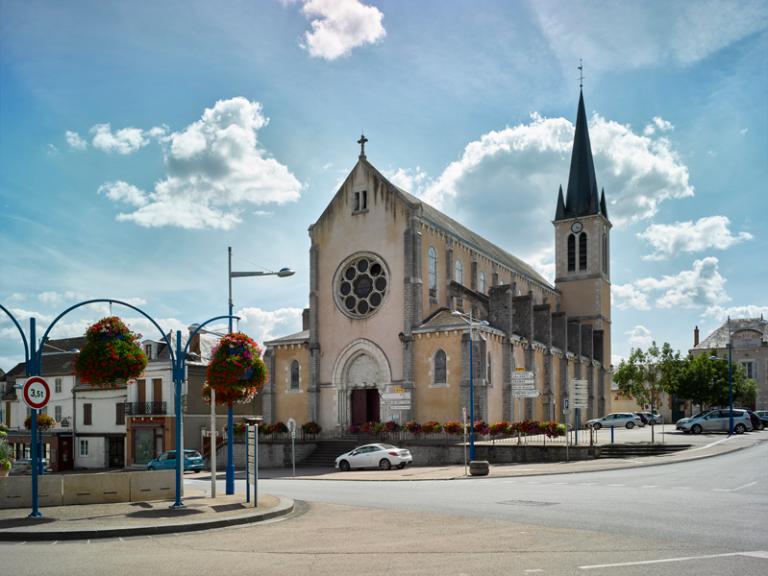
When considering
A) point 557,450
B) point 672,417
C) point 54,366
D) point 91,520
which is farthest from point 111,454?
point 672,417

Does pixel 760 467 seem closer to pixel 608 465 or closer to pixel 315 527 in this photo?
pixel 608 465

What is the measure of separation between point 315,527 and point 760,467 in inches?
703

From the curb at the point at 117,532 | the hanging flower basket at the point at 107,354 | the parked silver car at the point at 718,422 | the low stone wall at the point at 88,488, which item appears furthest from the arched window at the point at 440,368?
the curb at the point at 117,532

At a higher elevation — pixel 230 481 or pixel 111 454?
pixel 230 481

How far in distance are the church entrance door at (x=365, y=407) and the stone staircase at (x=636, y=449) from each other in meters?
13.5

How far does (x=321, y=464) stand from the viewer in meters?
38.7

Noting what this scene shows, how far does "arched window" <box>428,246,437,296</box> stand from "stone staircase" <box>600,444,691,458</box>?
13429 millimetres

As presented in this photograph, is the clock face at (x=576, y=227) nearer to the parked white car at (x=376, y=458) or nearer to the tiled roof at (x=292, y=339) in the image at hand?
the tiled roof at (x=292, y=339)

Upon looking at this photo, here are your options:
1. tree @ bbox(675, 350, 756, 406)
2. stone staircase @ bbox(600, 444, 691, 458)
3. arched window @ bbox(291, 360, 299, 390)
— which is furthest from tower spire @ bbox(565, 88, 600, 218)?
stone staircase @ bbox(600, 444, 691, 458)

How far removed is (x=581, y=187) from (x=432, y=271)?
2846cm

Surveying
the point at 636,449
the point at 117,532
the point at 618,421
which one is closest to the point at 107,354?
the point at 117,532

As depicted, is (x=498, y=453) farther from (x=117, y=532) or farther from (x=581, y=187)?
(x=581, y=187)

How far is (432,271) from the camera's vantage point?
43.3 meters

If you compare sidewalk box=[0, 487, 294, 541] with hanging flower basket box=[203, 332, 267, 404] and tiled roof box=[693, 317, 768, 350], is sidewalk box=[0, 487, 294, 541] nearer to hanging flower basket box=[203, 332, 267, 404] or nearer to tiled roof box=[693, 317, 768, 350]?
hanging flower basket box=[203, 332, 267, 404]
